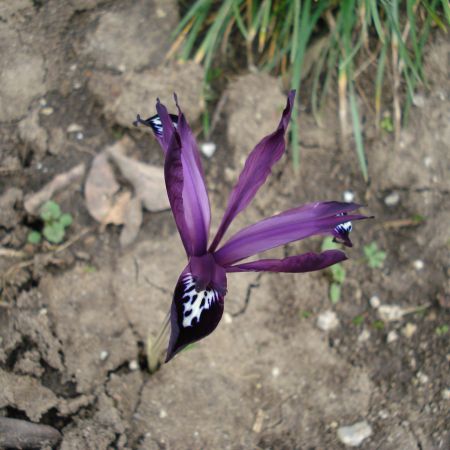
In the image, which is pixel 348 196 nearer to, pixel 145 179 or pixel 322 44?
pixel 322 44

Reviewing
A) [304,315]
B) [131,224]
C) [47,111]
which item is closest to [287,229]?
[304,315]

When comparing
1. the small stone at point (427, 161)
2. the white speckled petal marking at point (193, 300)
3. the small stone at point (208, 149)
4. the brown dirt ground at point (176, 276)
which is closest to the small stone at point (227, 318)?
the brown dirt ground at point (176, 276)

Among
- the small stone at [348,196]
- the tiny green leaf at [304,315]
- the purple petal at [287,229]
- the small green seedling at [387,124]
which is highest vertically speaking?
the purple petal at [287,229]

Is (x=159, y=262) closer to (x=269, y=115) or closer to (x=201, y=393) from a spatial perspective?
(x=201, y=393)

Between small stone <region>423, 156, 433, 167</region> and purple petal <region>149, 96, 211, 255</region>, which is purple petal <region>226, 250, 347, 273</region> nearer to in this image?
purple petal <region>149, 96, 211, 255</region>

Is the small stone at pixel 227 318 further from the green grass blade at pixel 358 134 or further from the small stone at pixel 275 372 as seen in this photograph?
the green grass blade at pixel 358 134

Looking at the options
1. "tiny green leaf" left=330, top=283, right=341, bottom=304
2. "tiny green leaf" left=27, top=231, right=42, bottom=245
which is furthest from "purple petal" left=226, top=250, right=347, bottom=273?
"tiny green leaf" left=27, top=231, right=42, bottom=245

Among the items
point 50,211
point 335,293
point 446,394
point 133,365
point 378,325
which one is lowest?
point 446,394
